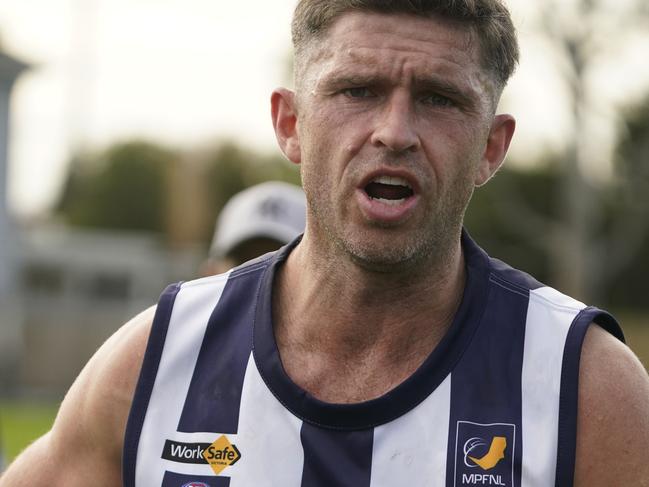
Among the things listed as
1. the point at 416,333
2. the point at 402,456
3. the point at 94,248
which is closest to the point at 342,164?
the point at 416,333

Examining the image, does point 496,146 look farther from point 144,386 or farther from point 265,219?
point 265,219

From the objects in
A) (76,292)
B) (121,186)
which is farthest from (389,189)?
(121,186)

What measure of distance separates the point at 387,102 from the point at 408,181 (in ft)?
0.69

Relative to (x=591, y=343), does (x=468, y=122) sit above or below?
above

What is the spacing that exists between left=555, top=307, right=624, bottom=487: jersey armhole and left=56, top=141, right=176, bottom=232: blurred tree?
39.9 metres

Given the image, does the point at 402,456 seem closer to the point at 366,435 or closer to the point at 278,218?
the point at 366,435

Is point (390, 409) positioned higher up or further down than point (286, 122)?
further down

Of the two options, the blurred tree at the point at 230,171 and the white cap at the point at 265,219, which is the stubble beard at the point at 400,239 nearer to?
the white cap at the point at 265,219

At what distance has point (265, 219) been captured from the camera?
5.27 m

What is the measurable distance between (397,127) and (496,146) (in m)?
0.45

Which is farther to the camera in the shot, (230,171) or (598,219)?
(230,171)

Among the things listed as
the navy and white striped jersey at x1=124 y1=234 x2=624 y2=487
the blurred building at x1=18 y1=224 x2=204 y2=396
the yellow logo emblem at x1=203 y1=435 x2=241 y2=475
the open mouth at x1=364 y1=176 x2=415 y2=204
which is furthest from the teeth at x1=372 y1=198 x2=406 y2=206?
the blurred building at x1=18 y1=224 x2=204 y2=396

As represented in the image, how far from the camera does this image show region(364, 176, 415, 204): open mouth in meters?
2.97

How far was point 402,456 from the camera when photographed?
9.77 feet
